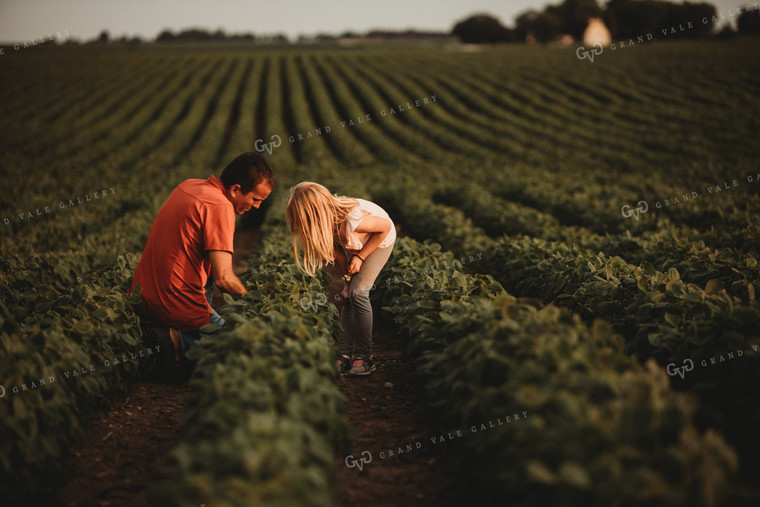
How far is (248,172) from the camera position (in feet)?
13.3

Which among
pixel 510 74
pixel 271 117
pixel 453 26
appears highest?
pixel 453 26

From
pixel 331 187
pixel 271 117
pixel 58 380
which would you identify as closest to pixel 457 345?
pixel 58 380

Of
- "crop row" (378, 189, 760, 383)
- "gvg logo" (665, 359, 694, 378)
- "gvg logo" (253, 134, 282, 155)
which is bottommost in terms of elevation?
"gvg logo" (665, 359, 694, 378)

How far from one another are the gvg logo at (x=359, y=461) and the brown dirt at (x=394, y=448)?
16mm

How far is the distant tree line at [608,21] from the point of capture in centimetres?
8150

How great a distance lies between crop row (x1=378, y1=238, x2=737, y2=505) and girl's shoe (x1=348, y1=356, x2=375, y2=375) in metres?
1.28

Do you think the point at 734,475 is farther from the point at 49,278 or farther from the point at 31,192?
the point at 31,192

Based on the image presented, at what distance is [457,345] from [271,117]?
34.2m

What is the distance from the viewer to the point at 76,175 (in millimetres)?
18469

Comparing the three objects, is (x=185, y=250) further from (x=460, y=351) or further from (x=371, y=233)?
(x=460, y=351)

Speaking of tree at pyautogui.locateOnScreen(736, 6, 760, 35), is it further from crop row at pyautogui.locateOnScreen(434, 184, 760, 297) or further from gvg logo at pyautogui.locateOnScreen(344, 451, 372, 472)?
gvg logo at pyautogui.locateOnScreen(344, 451, 372, 472)

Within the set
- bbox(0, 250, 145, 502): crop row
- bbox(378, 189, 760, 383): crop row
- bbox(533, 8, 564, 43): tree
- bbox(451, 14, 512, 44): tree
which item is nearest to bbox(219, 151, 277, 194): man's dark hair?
bbox(0, 250, 145, 502): crop row

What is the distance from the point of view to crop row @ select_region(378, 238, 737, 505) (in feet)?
5.95

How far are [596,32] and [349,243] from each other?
9713cm
